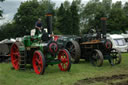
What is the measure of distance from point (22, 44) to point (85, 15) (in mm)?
42099

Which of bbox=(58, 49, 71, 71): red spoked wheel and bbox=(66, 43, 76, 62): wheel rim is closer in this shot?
bbox=(58, 49, 71, 71): red spoked wheel

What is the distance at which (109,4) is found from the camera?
52.6m

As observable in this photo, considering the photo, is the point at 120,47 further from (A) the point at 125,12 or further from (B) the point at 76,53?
(A) the point at 125,12

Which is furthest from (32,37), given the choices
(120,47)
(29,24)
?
(29,24)

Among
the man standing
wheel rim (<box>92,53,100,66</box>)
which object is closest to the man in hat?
the man standing

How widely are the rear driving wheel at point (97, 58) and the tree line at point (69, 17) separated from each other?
23.0 metres

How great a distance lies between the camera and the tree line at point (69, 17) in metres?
39.0

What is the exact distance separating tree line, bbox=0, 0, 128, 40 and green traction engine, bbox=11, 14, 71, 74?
25002 millimetres

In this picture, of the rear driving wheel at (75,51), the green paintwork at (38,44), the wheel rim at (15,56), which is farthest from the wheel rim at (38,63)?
the rear driving wheel at (75,51)

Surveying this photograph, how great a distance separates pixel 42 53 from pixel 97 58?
332cm

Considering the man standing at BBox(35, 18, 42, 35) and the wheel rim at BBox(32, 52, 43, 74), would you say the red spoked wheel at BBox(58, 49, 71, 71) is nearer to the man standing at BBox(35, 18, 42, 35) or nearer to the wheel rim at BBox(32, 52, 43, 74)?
the wheel rim at BBox(32, 52, 43, 74)

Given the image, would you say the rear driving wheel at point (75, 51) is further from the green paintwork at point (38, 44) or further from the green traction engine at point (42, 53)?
the green paintwork at point (38, 44)

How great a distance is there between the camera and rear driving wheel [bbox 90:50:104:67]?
9.68 m

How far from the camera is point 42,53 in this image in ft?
25.7
